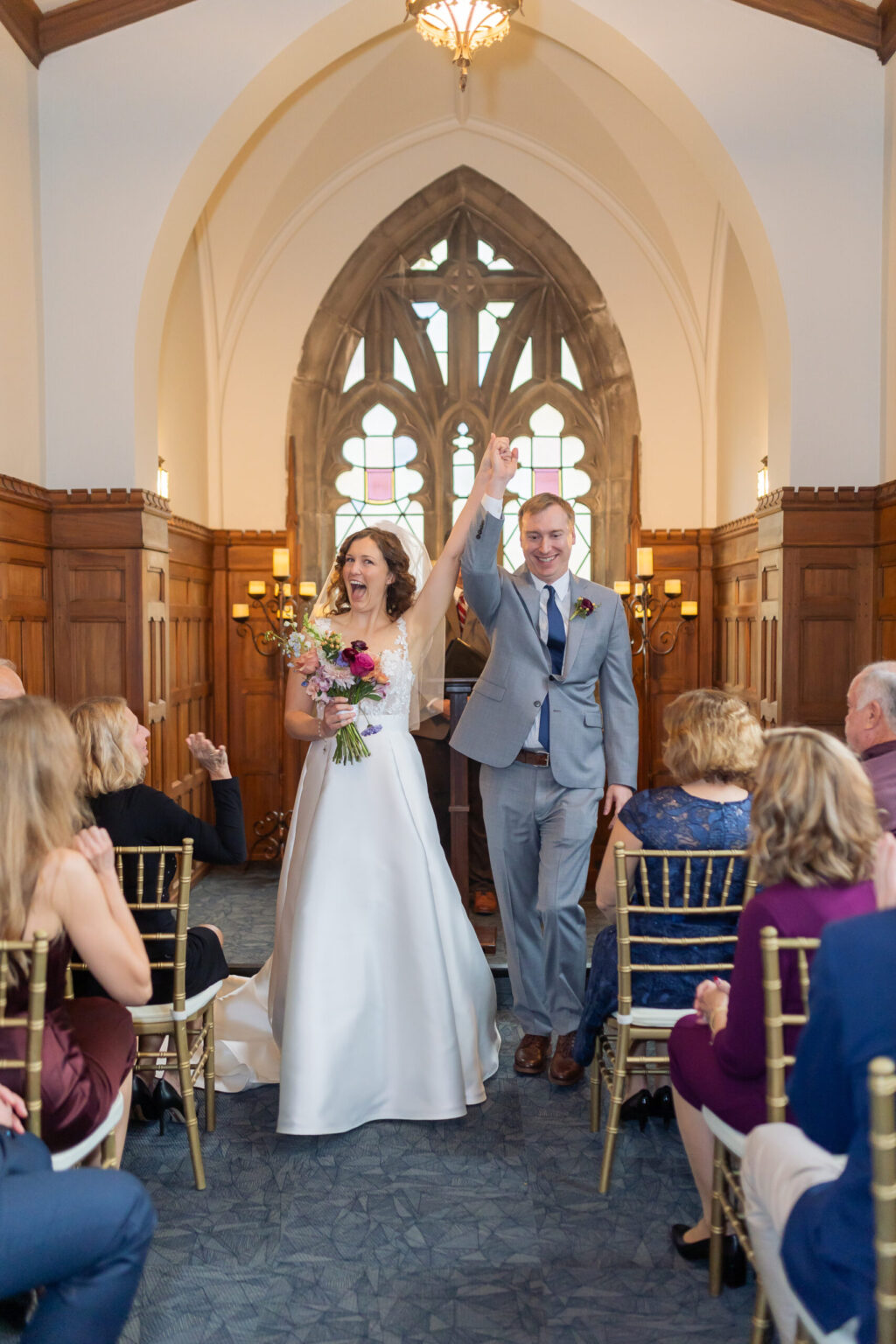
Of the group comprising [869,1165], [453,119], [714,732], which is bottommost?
[869,1165]

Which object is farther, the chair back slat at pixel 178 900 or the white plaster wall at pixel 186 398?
the white plaster wall at pixel 186 398

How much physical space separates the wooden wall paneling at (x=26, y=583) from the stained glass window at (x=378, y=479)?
11.3ft

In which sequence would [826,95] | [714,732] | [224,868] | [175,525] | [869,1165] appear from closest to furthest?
[869,1165] → [714,732] → [826,95] → [175,525] → [224,868]

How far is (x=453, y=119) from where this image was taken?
25.5 feet

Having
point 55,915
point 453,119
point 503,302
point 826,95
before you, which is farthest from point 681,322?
point 55,915

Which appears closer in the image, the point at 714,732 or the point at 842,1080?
the point at 842,1080

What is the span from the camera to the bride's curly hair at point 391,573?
367 centimetres

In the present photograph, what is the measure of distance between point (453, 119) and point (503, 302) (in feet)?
4.33

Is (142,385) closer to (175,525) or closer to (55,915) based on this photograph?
(175,525)

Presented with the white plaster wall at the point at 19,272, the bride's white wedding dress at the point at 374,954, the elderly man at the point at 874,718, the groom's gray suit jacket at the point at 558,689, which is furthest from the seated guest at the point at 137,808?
the white plaster wall at the point at 19,272

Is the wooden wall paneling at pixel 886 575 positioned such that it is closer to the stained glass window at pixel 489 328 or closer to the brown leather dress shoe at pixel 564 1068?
the brown leather dress shoe at pixel 564 1068

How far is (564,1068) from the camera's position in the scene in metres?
3.72

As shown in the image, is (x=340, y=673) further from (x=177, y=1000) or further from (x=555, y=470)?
(x=555, y=470)

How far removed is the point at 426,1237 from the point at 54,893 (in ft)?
4.38
